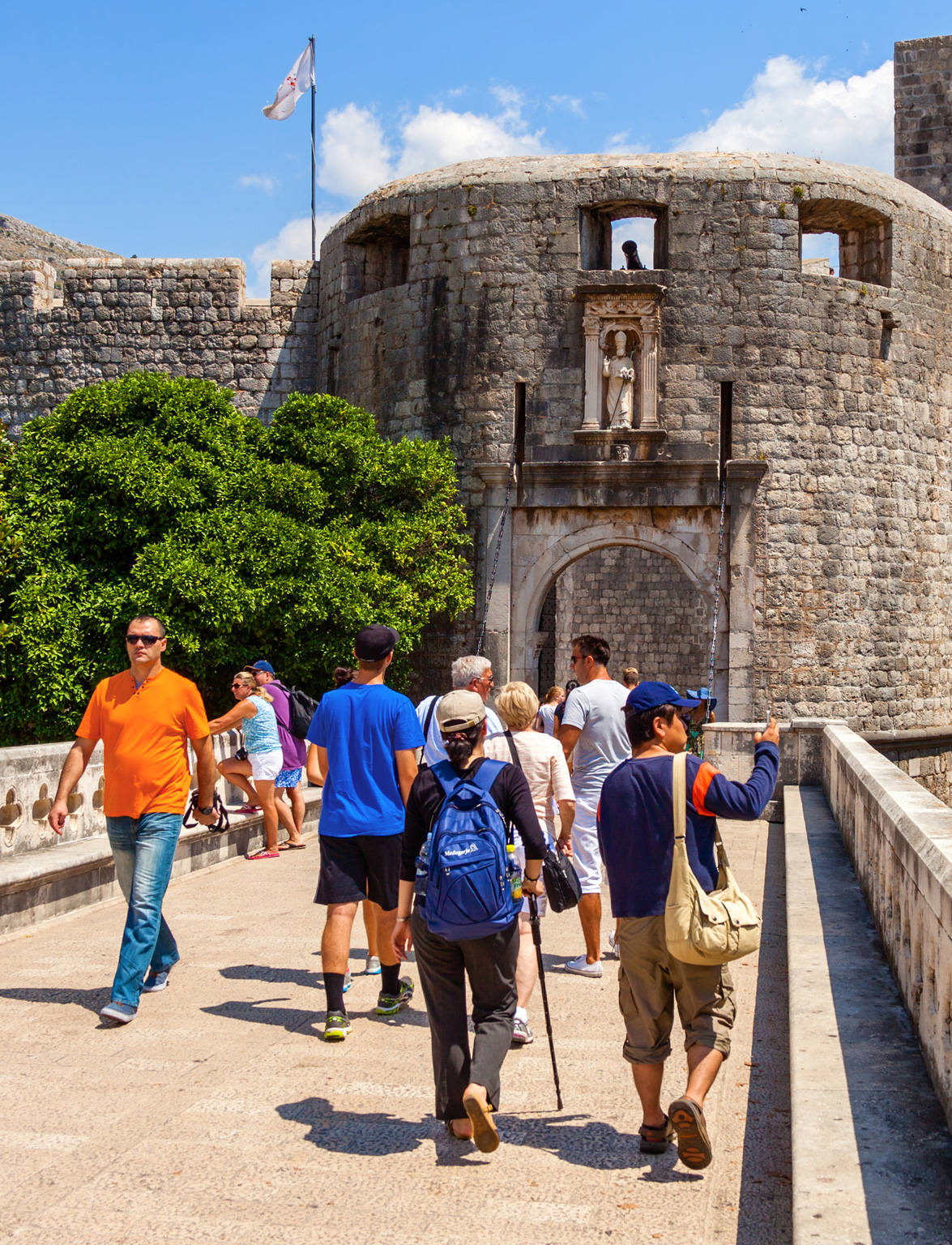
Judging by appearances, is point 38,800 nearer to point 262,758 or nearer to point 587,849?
point 262,758

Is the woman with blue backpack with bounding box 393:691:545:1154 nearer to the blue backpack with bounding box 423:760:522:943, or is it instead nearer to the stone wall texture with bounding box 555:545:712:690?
the blue backpack with bounding box 423:760:522:943

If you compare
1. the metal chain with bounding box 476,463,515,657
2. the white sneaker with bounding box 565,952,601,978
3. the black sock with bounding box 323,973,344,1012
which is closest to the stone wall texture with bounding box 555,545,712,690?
the metal chain with bounding box 476,463,515,657

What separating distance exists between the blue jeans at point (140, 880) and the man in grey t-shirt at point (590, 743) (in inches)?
73.9

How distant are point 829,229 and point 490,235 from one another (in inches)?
168

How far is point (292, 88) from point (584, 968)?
16.1 meters

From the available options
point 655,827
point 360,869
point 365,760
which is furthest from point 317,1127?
point 365,760

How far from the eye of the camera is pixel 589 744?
6199 millimetres

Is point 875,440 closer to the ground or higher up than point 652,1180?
higher up

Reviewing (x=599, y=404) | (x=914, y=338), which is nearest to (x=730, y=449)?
(x=599, y=404)

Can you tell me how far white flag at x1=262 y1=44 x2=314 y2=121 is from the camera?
733 inches

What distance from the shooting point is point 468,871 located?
3680mm

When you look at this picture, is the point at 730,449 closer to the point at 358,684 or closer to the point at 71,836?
the point at 71,836

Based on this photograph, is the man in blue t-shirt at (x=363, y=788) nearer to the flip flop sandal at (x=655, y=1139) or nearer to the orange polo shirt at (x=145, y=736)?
the orange polo shirt at (x=145, y=736)

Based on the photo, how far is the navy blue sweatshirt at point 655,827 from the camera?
146 inches
